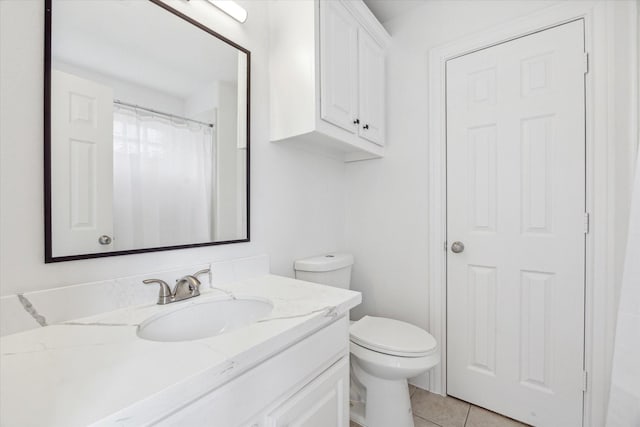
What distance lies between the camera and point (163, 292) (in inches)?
37.8

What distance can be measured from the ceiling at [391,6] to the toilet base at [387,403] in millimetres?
2132

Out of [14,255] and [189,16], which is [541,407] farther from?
[189,16]

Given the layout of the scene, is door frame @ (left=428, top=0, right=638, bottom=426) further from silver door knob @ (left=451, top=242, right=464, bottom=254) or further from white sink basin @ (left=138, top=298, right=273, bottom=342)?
white sink basin @ (left=138, top=298, right=273, bottom=342)

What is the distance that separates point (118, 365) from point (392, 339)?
113cm

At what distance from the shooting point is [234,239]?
127 centimetres

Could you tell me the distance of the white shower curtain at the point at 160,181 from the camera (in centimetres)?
93

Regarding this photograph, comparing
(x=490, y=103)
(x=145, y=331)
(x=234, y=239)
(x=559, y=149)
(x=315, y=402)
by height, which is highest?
(x=490, y=103)

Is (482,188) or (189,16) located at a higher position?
(189,16)

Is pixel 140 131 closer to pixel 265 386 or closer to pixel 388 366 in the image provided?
pixel 265 386

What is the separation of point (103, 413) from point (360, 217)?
66.8 inches

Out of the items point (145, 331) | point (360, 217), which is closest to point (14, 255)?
point (145, 331)

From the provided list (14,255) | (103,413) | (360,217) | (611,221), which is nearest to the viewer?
A: (103,413)

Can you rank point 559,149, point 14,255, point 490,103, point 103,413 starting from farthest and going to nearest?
point 490,103
point 559,149
point 14,255
point 103,413

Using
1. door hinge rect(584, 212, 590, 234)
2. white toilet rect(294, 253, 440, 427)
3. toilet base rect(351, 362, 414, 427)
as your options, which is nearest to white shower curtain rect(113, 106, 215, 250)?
white toilet rect(294, 253, 440, 427)
